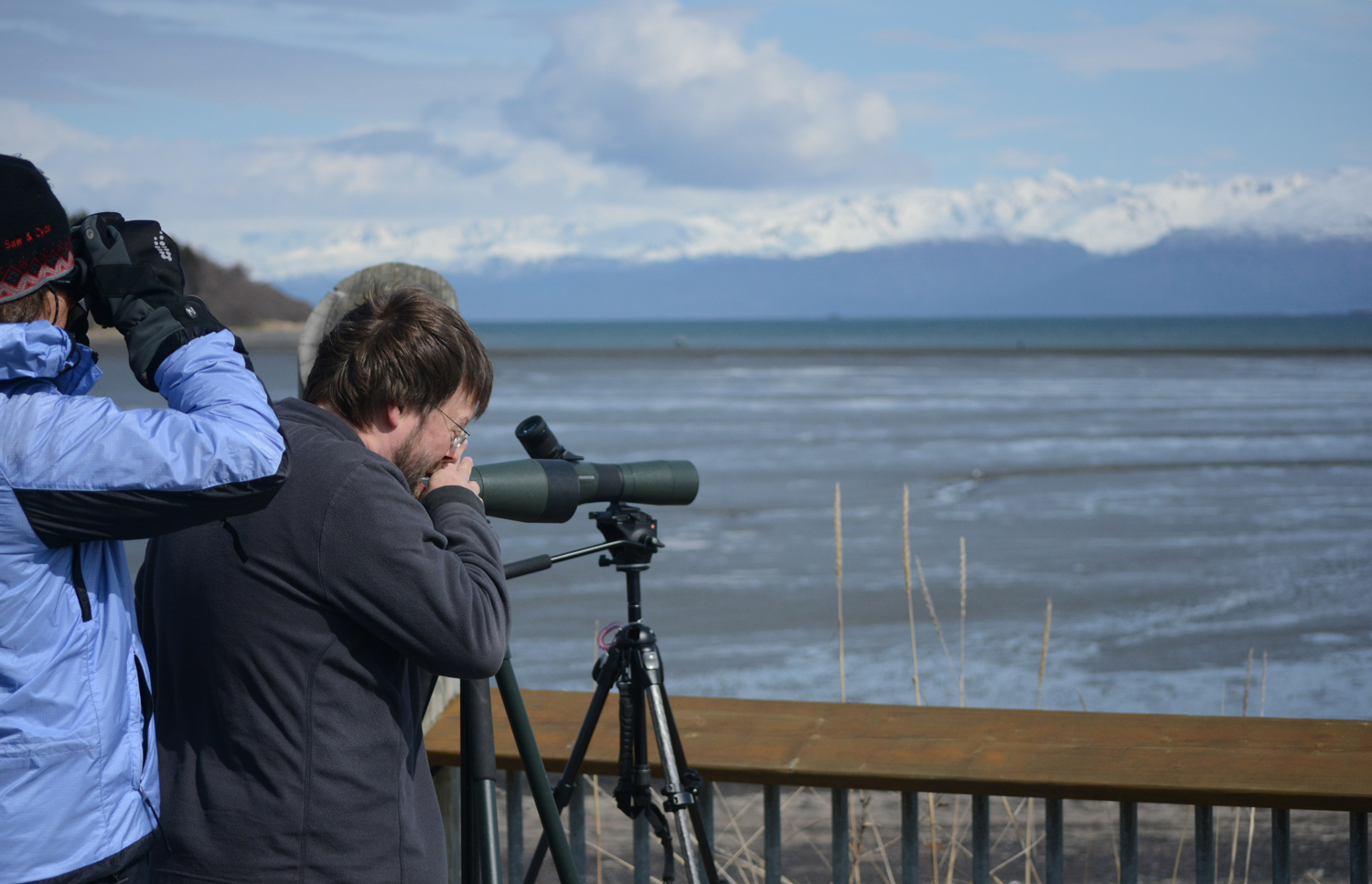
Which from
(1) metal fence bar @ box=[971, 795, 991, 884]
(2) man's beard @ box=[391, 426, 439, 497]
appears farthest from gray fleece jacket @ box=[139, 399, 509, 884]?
(1) metal fence bar @ box=[971, 795, 991, 884]

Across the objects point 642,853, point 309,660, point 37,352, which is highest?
point 37,352

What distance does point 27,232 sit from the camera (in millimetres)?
1188

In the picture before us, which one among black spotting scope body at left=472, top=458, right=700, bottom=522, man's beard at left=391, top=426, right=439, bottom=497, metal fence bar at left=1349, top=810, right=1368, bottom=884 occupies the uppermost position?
man's beard at left=391, top=426, right=439, bottom=497

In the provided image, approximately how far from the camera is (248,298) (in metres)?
74.4

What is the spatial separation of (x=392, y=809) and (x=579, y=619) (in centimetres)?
466

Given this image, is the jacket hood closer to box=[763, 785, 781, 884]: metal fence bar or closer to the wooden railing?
the wooden railing

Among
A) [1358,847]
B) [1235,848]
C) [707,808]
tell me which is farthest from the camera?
A: [1235,848]

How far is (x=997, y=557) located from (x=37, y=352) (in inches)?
269

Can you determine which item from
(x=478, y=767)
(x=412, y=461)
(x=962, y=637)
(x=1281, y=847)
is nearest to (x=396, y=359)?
(x=412, y=461)

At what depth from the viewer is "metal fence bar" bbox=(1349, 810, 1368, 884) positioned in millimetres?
1763

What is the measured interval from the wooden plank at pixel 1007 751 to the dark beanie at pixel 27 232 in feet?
3.49

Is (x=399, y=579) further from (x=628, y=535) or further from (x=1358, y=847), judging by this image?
(x=1358, y=847)

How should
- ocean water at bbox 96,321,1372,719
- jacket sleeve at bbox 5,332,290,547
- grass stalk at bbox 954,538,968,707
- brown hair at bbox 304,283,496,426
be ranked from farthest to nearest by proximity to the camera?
ocean water at bbox 96,321,1372,719 → grass stalk at bbox 954,538,968,707 → brown hair at bbox 304,283,496,426 → jacket sleeve at bbox 5,332,290,547

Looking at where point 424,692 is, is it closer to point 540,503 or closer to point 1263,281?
A: point 540,503
